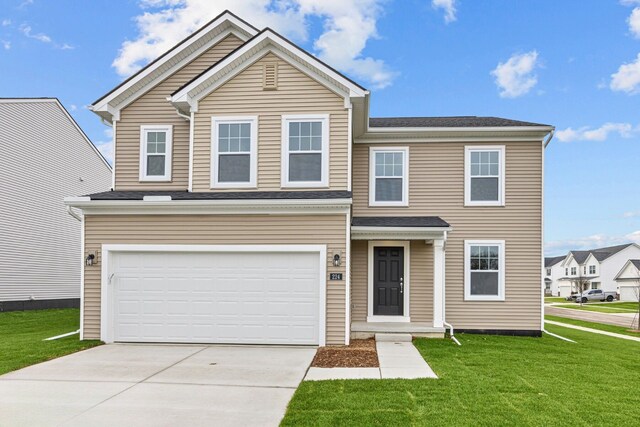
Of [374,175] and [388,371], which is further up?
[374,175]

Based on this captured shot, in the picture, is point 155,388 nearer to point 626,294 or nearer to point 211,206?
point 211,206

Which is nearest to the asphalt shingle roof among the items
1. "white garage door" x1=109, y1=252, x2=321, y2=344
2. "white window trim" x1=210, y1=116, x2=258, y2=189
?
"white garage door" x1=109, y1=252, x2=321, y2=344

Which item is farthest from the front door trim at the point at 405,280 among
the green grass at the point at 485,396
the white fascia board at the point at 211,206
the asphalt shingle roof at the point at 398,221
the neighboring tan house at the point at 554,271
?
the neighboring tan house at the point at 554,271

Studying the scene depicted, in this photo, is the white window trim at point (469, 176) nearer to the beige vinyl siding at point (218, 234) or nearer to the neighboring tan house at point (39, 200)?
the beige vinyl siding at point (218, 234)

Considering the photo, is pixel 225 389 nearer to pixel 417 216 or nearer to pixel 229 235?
pixel 229 235

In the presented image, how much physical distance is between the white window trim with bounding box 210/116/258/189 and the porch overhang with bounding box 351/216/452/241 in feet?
9.29

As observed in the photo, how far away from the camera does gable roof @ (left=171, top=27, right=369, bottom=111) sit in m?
11.9

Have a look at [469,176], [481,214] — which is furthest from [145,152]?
[481,214]

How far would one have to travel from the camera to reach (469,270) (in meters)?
14.2

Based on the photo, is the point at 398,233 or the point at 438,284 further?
the point at 398,233

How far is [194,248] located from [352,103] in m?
4.98

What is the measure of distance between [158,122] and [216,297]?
5.30 m

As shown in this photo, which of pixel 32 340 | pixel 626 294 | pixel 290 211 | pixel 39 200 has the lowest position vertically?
pixel 626 294

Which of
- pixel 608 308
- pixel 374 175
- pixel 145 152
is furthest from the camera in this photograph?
pixel 608 308
